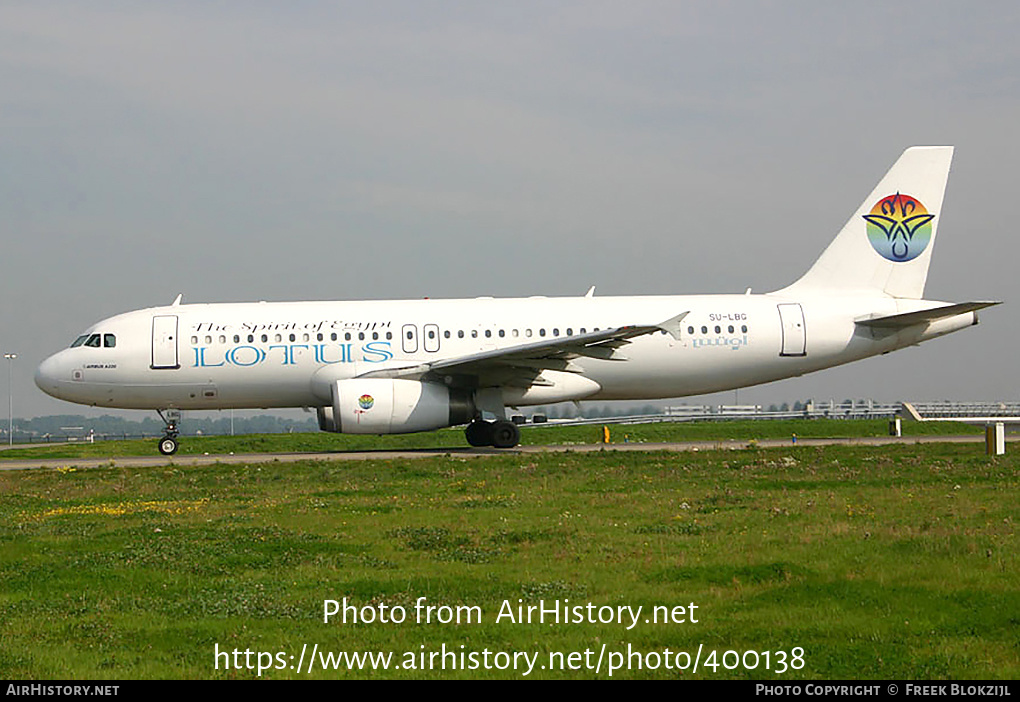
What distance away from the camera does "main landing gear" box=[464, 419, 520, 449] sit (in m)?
26.7

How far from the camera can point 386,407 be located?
24.5 m

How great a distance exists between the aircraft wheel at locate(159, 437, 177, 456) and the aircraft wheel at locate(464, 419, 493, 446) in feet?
25.8

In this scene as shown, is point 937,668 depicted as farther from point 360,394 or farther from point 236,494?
point 360,394

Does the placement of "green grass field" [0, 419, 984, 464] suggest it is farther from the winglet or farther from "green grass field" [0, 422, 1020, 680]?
"green grass field" [0, 422, 1020, 680]

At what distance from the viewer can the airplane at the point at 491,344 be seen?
26719mm

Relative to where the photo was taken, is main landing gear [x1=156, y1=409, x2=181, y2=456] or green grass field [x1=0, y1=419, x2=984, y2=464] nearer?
main landing gear [x1=156, y1=409, x2=181, y2=456]

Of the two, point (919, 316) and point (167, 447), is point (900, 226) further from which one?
point (167, 447)

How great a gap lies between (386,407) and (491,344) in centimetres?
394

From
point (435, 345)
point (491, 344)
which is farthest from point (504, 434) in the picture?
point (435, 345)

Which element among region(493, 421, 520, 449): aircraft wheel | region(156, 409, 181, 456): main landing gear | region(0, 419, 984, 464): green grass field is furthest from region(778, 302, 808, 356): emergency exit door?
region(156, 409, 181, 456): main landing gear

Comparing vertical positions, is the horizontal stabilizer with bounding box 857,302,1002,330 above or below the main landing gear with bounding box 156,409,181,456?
above

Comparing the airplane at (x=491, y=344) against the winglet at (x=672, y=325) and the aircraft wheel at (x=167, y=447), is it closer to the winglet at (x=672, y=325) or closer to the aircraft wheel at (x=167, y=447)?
the aircraft wheel at (x=167, y=447)

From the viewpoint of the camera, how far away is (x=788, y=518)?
486 inches

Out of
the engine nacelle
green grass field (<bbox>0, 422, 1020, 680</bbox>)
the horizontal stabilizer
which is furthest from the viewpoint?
the horizontal stabilizer
